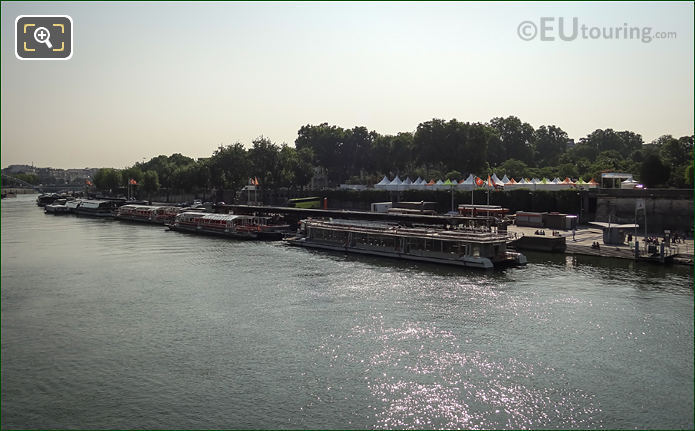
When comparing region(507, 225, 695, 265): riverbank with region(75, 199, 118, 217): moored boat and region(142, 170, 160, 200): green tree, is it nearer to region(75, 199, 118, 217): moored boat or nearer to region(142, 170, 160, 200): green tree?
region(75, 199, 118, 217): moored boat

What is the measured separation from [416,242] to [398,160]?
94.3 m

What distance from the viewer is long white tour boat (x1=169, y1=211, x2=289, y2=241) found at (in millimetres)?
86125

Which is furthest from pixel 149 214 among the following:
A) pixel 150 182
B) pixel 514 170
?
pixel 514 170

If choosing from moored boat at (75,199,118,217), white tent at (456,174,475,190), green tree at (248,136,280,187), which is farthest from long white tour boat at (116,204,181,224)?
white tent at (456,174,475,190)

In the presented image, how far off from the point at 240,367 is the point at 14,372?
11.6m

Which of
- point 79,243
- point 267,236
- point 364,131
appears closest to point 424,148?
point 364,131

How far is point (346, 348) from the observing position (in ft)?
106

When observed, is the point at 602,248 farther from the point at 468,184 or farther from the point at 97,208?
the point at 97,208

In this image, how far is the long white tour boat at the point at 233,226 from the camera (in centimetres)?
8612

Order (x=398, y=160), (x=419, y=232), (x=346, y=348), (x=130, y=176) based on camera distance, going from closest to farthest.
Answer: (x=346, y=348) < (x=419, y=232) < (x=398, y=160) < (x=130, y=176)

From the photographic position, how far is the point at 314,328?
36.3 m

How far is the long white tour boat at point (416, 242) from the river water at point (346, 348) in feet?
13.0

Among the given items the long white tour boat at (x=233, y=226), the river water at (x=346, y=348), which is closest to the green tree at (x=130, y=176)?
the long white tour boat at (x=233, y=226)

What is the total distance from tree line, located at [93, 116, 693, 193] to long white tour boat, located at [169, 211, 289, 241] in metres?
45.6
